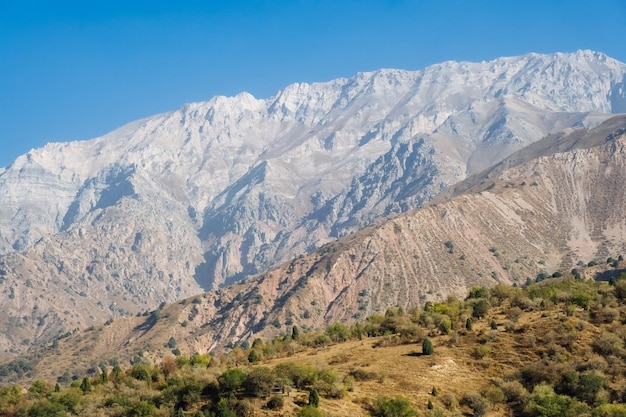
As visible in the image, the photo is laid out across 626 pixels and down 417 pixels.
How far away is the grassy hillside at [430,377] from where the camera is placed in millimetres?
61031

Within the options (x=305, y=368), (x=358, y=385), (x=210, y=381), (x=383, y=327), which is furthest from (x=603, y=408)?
(x=383, y=327)

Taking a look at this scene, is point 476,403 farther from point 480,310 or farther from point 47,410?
point 47,410

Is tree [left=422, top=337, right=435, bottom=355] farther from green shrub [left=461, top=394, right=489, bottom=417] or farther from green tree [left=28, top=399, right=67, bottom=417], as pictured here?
green tree [left=28, top=399, right=67, bottom=417]

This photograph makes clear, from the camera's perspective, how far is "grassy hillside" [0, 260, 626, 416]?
61031 millimetres

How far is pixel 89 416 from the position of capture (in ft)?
209

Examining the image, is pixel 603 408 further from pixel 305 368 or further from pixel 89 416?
pixel 89 416

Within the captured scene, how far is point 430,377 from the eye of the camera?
224 ft

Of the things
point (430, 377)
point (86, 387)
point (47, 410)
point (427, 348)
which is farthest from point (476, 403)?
point (86, 387)

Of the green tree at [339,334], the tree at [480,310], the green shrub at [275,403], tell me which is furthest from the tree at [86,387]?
the tree at [480,310]

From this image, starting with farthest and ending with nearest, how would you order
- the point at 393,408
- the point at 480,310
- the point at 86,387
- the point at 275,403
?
the point at 480,310 → the point at 86,387 → the point at 275,403 → the point at 393,408

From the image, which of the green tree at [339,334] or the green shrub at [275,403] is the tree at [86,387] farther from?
the green tree at [339,334]

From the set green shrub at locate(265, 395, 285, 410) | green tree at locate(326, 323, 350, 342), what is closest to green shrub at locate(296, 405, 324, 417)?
green shrub at locate(265, 395, 285, 410)

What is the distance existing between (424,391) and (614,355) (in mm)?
18519

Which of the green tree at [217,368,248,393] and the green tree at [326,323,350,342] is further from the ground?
the green tree at [326,323,350,342]
